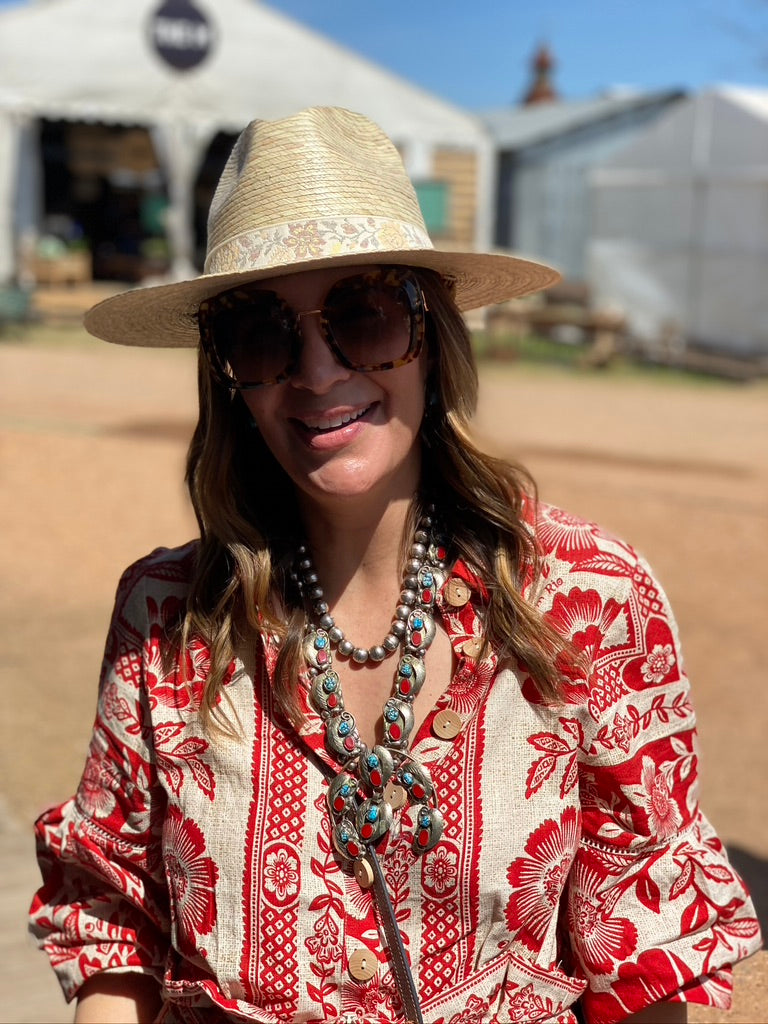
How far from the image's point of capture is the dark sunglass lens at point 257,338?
5.30ft

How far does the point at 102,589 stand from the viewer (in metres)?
6.73

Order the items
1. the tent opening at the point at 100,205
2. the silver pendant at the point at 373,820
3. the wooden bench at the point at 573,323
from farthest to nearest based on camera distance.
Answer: the tent opening at the point at 100,205 → the wooden bench at the point at 573,323 → the silver pendant at the point at 373,820

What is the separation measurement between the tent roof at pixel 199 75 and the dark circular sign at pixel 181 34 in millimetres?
A: 100

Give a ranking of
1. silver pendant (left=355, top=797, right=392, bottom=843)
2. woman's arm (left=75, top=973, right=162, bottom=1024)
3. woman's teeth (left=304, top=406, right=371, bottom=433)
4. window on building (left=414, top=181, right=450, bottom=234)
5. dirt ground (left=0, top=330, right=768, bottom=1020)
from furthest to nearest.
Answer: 1. window on building (left=414, top=181, right=450, bottom=234)
2. dirt ground (left=0, top=330, right=768, bottom=1020)
3. woman's arm (left=75, top=973, right=162, bottom=1024)
4. woman's teeth (left=304, top=406, right=371, bottom=433)
5. silver pendant (left=355, top=797, right=392, bottom=843)

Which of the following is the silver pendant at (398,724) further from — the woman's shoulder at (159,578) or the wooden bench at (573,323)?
the wooden bench at (573,323)

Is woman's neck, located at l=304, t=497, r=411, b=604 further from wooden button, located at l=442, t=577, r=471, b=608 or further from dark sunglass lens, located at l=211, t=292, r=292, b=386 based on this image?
dark sunglass lens, located at l=211, t=292, r=292, b=386

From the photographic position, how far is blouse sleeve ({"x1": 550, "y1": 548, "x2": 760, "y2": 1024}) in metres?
1.54

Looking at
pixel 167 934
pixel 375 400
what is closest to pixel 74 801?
pixel 167 934

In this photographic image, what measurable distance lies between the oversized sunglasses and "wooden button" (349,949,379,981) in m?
0.71

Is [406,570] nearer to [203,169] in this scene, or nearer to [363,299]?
[363,299]

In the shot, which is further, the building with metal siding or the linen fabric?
the building with metal siding

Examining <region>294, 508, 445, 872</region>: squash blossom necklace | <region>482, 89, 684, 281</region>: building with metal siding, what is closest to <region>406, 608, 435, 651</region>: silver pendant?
<region>294, 508, 445, 872</region>: squash blossom necklace

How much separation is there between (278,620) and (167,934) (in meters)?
0.46

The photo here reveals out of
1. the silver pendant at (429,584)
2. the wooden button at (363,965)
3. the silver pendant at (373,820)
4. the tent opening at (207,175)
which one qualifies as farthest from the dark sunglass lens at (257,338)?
the tent opening at (207,175)
